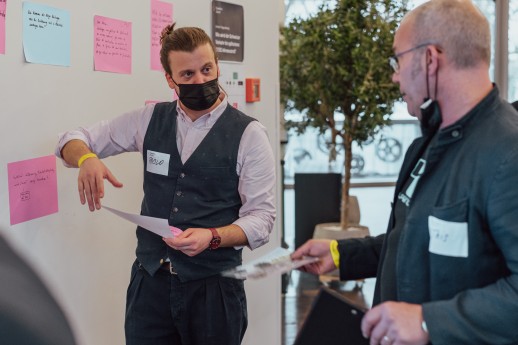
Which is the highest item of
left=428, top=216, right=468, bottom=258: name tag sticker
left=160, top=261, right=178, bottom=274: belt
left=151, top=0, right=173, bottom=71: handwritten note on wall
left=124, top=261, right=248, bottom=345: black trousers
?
left=151, top=0, right=173, bottom=71: handwritten note on wall

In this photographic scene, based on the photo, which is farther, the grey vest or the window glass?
the window glass

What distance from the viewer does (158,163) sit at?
244 centimetres

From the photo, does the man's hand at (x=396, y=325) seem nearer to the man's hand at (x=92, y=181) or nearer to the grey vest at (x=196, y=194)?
the grey vest at (x=196, y=194)

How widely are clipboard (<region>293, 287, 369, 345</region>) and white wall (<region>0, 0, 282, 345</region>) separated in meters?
0.95

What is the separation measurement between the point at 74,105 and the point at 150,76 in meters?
0.48

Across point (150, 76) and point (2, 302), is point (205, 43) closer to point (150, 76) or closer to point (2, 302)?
point (150, 76)

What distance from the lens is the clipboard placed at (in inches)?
63.6

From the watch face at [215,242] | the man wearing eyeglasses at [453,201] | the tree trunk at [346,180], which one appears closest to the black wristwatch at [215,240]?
the watch face at [215,242]

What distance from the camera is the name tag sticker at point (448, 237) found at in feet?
5.05

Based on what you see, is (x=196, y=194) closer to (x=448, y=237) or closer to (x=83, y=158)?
(x=83, y=158)

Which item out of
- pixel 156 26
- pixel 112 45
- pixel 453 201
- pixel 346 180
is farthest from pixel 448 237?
pixel 346 180

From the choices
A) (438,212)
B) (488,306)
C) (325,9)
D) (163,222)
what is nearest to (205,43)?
(163,222)

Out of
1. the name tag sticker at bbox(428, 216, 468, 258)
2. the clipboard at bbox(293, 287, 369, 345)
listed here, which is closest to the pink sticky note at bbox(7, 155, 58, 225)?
the clipboard at bbox(293, 287, 369, 345)

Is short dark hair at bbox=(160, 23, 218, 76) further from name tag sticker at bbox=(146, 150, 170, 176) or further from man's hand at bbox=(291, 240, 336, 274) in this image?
man's hand at bbox=(291, 240, 336, 274)
